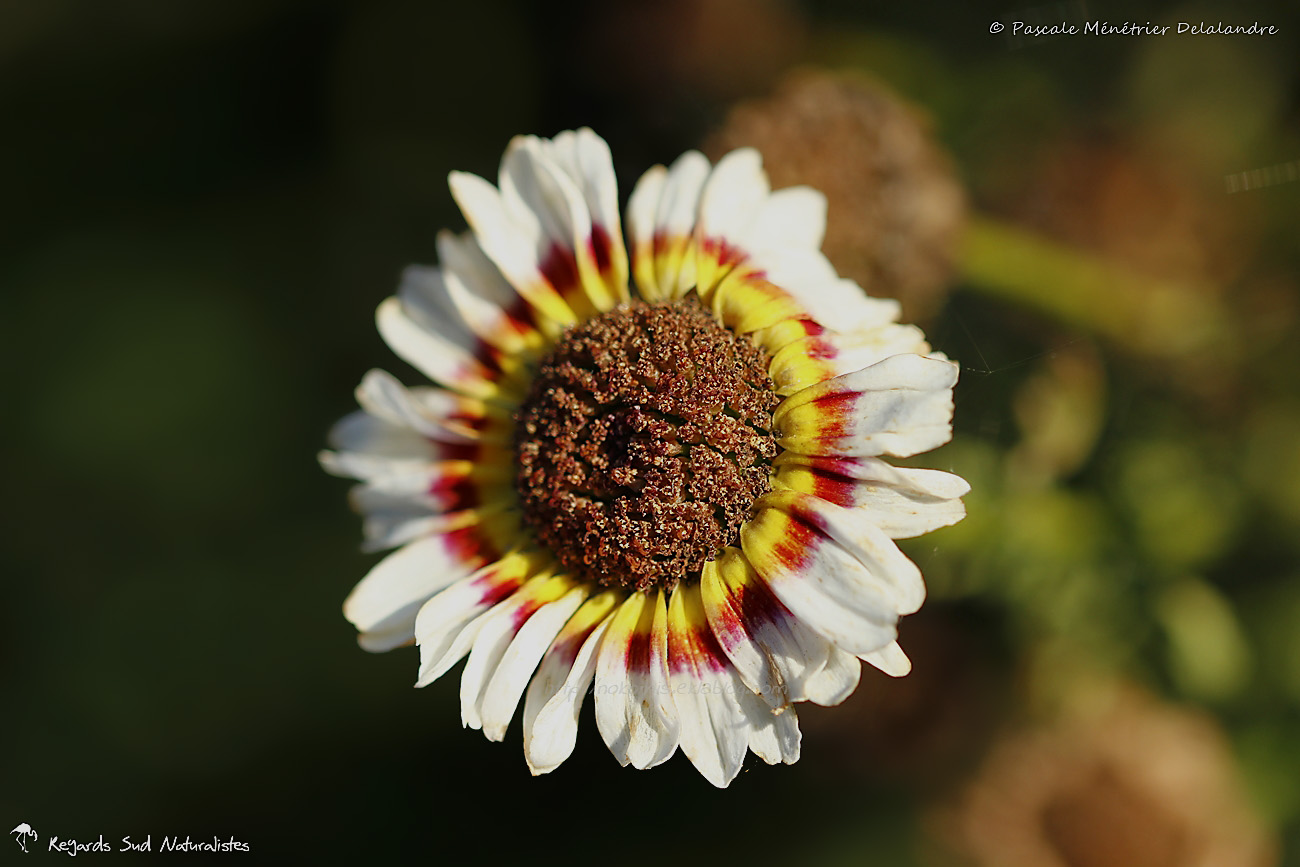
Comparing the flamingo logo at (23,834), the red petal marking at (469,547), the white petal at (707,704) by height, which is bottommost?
the flamingo logo at (23,834)

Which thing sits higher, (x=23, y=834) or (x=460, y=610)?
(x=460, y=610)

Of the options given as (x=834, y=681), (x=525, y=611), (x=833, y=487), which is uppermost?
(x=833, y=487)

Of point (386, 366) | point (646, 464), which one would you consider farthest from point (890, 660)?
point (386, 366)

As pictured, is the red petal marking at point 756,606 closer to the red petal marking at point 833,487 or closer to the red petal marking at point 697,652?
the red petal marking at point 697,652

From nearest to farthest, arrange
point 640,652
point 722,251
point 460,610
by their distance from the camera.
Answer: point 640,652 → point 460,610 → point 722,251

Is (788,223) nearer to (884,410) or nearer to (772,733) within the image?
(884,410)

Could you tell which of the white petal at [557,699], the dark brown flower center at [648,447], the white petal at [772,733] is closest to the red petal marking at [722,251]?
the dark brown flower center at [648,447]
